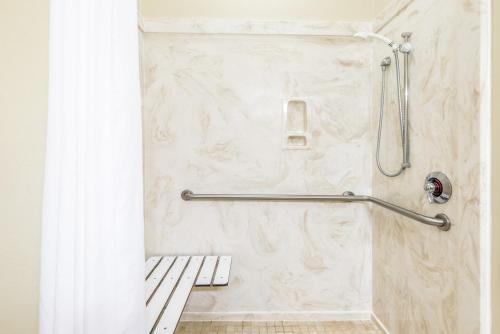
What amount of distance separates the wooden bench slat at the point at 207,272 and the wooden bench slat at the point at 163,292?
0.11 m

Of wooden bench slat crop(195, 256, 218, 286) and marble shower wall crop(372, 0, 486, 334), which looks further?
wooden bench slat crop(195, 256, 218, 286)

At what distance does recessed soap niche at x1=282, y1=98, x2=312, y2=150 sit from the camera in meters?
1.83

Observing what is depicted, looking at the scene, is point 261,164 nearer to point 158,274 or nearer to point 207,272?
point 207,272

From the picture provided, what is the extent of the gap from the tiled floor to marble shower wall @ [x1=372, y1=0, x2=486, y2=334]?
0.18 meters

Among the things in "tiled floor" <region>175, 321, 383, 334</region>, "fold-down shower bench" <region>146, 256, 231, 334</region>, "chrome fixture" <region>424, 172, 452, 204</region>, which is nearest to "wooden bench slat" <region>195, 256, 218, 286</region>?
"fold-down shower bench" <region>146, 256, 231, 334</region>

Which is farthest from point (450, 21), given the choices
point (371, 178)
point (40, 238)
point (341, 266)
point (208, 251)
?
point (208, 251)

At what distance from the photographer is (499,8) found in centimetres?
95

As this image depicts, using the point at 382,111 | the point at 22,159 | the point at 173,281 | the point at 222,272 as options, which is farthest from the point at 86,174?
the point at 382,111

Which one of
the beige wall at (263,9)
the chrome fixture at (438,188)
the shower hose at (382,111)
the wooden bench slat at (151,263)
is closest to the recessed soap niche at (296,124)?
the shower hose at (382,111)

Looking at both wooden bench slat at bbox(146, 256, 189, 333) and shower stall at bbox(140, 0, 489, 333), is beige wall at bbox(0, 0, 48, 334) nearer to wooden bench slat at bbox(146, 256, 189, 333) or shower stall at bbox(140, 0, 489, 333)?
wooden bench slat at bbox(146, 256, 189, 333)

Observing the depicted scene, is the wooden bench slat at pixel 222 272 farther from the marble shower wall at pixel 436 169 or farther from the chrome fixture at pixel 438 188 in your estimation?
the chrome fixture at pixel 438 188

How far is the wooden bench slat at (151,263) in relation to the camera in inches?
62.9

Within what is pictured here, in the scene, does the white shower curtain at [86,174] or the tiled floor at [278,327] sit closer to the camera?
the white shower curtain at [86,174]

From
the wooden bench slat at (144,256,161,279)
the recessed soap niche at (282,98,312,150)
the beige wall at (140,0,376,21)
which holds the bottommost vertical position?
the wooden bench slat at (144,256,161,279)
